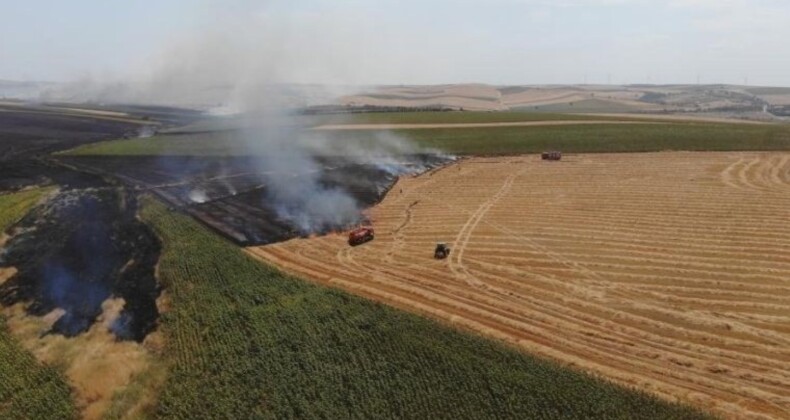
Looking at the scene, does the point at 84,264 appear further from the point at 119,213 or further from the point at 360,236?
the point at 360,236

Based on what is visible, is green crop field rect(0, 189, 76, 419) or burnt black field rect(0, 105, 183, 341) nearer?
green crop field rect(0, 189, 76, 419)

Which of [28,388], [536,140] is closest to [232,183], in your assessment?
[28,388]

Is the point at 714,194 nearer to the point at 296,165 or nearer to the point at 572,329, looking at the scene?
the point at 572,329

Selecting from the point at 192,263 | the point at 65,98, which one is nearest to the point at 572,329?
the point at 192,263

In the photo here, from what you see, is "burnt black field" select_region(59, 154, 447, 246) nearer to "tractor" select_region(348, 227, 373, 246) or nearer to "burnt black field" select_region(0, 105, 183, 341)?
"burnt black field" select_region(0, 105, 183, 341)

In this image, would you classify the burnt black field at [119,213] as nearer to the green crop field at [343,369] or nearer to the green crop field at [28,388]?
the green crop field at [28,388]

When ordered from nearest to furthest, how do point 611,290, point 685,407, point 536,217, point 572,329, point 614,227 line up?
point 685,407 → point 572,329 → point 611,290 → point 614,227 → point 536,217

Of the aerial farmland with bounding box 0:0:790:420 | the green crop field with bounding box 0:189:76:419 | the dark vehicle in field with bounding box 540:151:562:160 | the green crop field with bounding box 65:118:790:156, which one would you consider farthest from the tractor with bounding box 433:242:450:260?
the green crop field with bounding box 65:118:790:156
